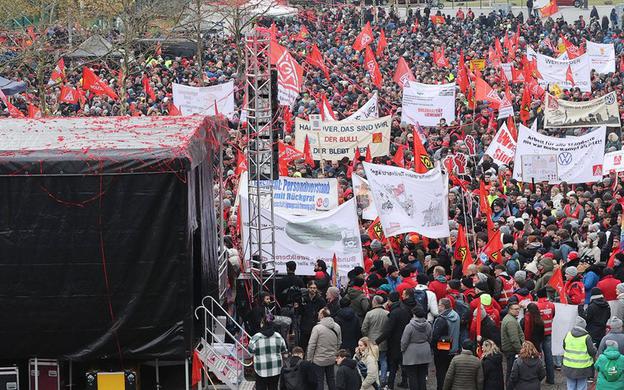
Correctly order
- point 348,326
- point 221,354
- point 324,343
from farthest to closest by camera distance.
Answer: point 348,326 < point 221,354 < point 324,343

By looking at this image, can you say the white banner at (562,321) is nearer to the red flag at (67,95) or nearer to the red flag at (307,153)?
the red flag at (307,153)

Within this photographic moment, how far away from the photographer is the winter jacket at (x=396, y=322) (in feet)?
53.4

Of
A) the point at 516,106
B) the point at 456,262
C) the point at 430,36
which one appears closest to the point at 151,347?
the point at 456,262

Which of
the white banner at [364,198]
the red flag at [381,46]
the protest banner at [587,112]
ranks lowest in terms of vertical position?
the red flag at [381,46]

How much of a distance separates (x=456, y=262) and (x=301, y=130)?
904 cm

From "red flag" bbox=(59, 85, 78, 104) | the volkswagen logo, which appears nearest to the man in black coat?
the volkswagen logo

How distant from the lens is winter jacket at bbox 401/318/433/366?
15.9 meters

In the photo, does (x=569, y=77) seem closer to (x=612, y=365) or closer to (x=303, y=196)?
(x=303, y=196)

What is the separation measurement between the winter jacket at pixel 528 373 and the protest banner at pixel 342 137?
12934 millimetres

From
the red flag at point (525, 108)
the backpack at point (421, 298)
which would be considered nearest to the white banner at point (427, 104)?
the red flag at point (525, 108)

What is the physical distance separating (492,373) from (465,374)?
1.00ft

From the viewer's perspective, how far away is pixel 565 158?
24891 mm

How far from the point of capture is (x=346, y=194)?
23812mm

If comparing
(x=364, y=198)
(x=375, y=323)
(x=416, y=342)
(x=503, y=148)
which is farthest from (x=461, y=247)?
(x=503, y=148)
